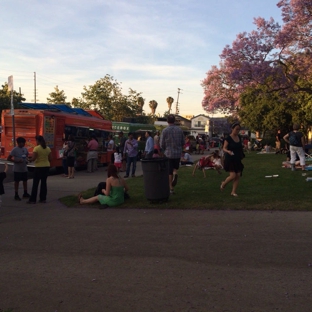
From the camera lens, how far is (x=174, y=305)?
3906mm

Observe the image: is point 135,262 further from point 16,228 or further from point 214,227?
point 16,228

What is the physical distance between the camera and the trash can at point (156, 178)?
8.73 metres

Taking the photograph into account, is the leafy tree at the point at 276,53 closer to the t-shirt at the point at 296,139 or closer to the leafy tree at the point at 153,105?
the t-shirt at the point at 296,139

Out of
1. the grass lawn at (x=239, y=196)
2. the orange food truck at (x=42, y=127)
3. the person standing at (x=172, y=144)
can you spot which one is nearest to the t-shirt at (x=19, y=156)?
the grass lawn at (x=239, y=196)

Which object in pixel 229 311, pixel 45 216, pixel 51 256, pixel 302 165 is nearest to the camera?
pixel 229 311

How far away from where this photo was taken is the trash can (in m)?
8.73

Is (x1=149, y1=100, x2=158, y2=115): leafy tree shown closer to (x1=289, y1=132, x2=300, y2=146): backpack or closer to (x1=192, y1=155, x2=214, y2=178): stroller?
(x1=192, y1=155, x2=214, y2=178): stroller

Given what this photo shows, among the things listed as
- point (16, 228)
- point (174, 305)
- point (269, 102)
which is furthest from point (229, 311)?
point (269, 102)

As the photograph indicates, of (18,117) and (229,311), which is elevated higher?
(18,117)

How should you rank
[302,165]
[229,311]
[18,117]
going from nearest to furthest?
[229,311], [302,165], [18,117]

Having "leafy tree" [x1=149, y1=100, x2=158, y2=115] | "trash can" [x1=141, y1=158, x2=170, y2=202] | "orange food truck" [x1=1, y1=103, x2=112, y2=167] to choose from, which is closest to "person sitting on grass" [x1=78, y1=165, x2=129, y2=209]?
"trash can" [x1=141, y1=158, x2=170, y2=202]

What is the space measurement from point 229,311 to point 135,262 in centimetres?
174

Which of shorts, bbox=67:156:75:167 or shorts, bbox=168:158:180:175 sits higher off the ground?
shorts, bbox=168:158:180:175

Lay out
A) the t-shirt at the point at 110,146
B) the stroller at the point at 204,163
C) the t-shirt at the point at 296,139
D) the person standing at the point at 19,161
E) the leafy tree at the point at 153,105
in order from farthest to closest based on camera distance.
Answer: the leafy tree at the point at 153,105 < the t-shirt at the point at 110,146 < the stroller at the point at 204,163 < the t-shirt at the point at 296,139 < the person standing at the point at 19,161
